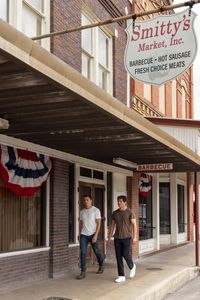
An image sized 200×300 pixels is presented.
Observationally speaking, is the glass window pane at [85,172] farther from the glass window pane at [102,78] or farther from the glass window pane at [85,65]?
the glass window pane at [102,78]

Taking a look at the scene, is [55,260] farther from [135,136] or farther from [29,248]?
[135,136]

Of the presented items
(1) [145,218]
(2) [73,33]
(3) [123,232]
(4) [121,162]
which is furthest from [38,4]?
(1) [145,218]

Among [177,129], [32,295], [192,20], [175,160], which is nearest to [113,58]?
[177,129]

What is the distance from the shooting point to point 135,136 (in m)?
9.71

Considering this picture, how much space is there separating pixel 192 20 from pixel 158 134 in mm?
2195

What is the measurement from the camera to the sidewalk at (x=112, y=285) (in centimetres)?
909

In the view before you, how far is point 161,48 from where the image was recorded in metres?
10.5

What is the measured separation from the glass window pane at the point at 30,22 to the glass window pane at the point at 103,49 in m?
3.49

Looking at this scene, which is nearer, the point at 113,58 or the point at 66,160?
the point at 66,160

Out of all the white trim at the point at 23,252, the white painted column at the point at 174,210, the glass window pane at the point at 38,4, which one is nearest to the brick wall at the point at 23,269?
the white trim at the point at 23,252

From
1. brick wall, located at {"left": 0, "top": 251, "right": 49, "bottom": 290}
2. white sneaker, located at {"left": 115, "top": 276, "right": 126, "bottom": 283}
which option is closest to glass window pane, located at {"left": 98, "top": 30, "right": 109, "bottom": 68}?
brick wall, located at {"left": 0, "top": 251, "right": 49, "bottom": 290}

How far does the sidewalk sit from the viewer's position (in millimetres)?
9094

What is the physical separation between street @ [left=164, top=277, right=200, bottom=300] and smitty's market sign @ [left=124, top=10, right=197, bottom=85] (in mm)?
4281

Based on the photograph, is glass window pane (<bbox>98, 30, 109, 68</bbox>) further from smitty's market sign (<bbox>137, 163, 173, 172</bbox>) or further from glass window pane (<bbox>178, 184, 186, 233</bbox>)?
glass window pane (<bbox>178, 184, 186, 233</bbox>)
